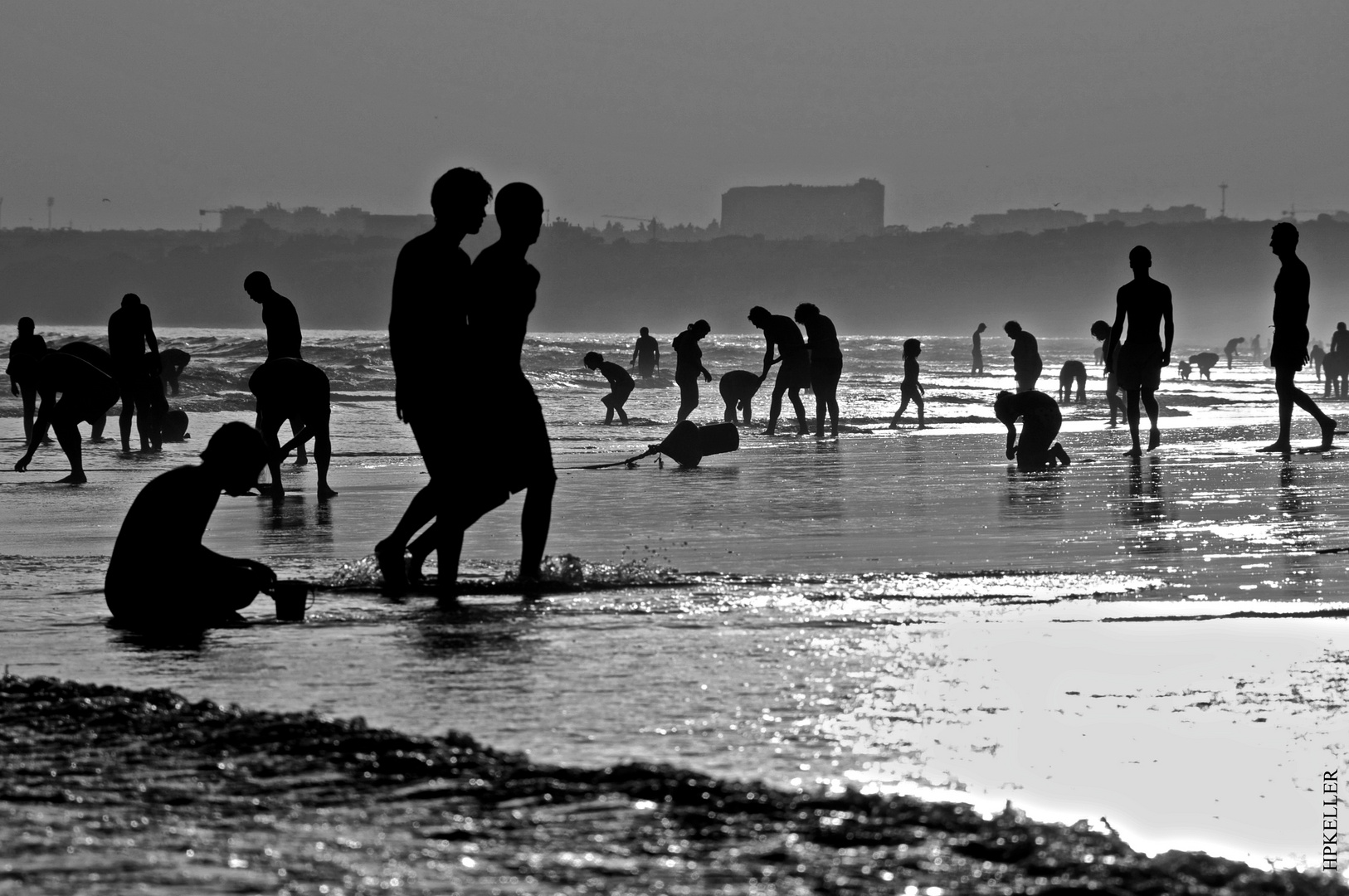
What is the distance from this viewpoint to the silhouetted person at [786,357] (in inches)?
802

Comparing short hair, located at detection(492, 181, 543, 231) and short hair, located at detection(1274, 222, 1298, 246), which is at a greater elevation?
short hair, located at detection(1274, 222, 1298, 246)

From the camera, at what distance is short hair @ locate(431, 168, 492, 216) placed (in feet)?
22.2

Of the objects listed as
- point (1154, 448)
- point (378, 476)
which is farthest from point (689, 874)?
point (1154, 448)

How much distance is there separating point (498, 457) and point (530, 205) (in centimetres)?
106

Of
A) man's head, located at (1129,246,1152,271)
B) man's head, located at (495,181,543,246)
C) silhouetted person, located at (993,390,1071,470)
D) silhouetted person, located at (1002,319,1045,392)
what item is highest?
man's head, located at (1129,246,1152,271)

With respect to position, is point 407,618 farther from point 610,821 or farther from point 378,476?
point 378,476

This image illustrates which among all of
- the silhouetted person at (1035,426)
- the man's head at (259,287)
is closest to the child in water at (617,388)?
the silhouetted person at (1035,426)

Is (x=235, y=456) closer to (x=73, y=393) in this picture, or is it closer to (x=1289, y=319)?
(x=73, y=393)

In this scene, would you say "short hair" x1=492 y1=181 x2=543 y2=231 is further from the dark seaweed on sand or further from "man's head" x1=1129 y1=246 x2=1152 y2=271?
"man's head" x1=1129 y1=246 x2=1152 y2=271

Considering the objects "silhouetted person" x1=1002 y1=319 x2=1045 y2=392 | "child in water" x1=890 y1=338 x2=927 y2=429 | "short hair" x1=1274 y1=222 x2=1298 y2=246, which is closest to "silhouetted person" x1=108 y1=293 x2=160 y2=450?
"short hair" x1=1274 y1=222 x2=1298 y2=246

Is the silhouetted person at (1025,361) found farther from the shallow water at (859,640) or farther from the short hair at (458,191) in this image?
the short hair at (458,191)

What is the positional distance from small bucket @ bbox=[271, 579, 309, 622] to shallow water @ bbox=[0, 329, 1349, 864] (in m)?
0.06

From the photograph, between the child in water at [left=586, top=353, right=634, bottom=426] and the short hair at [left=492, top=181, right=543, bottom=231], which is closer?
the short hair at [left=492, top=181, right=543, bottom=231]

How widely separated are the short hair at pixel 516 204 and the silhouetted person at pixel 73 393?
27.5 ft
